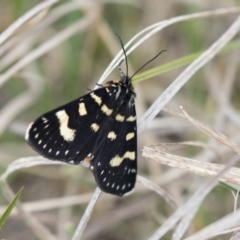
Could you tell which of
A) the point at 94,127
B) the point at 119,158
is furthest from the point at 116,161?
the point at 94,127

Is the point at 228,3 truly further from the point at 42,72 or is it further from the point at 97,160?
the point at 97,160

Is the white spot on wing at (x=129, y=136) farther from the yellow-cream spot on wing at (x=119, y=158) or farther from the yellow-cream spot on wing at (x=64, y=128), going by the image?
the yellow-cream spot on wing at (x=64, y=128)

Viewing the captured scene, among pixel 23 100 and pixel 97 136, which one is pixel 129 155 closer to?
pixel 97 136

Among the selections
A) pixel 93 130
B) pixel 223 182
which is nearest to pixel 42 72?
pixel 93 130

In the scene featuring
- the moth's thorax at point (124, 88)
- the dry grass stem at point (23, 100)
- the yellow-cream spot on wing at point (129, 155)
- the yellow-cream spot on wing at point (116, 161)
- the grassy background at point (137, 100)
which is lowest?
the grassy background at point (137, 100)

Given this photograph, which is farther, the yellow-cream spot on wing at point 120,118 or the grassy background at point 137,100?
the grassy background at point 137,100

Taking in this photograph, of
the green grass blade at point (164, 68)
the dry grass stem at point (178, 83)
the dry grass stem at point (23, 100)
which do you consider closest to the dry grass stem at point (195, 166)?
the dry grass stem at point (178, 83)
